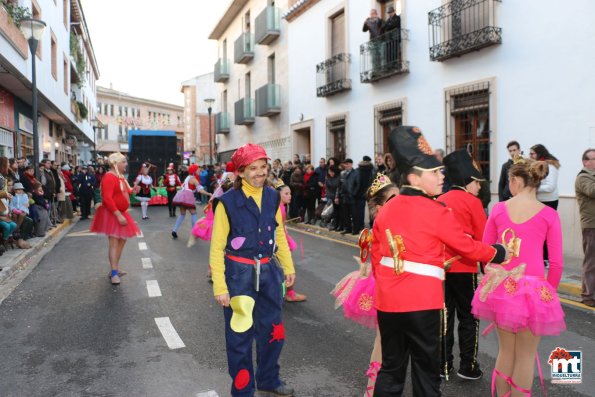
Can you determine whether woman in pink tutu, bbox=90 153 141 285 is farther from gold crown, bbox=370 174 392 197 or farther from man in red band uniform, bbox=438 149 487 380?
man in red band uniform, bbox=438 149 487 380

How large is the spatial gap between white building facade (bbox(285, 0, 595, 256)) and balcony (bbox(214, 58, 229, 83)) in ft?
44.1

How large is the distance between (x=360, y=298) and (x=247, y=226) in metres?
0.93

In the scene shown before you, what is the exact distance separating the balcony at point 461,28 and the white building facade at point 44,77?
10.4 metres

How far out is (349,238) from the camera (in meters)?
12.8

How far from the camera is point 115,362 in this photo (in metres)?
4.65

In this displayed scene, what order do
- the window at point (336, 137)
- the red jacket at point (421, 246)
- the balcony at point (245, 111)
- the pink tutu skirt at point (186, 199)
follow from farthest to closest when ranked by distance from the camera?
1. the balcony at point (245, 111)
2. the window at point (336, 137)
3. the pink tutu skirt at point (186, 199)
4. the red jacket at point (421, 246)

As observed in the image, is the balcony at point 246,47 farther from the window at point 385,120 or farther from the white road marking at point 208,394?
the white road marking at point 208,394

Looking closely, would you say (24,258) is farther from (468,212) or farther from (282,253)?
(468,212)

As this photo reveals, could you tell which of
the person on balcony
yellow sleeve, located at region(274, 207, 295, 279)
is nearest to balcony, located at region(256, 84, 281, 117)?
the person on balcony

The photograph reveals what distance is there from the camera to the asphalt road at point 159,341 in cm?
413

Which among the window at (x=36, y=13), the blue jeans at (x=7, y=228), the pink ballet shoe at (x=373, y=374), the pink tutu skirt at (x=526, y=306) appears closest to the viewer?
the pink tutu skirt at (x=526, y=306)

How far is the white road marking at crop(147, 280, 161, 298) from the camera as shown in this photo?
7.18m

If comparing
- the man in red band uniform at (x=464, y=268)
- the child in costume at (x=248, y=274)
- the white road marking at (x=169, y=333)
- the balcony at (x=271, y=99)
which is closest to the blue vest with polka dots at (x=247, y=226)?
the child in costume at (x=248, y=274)

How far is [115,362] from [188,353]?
63 cm
